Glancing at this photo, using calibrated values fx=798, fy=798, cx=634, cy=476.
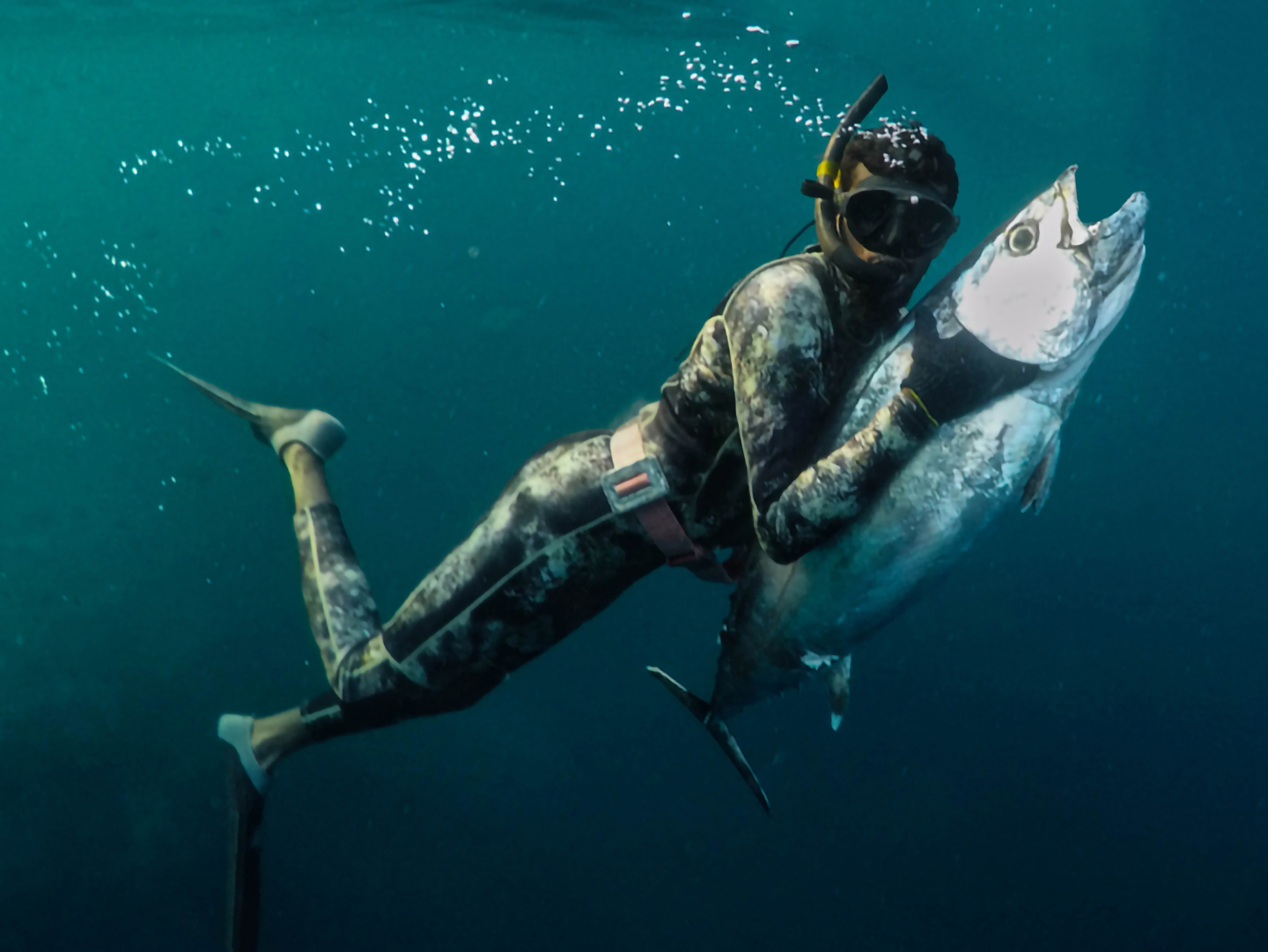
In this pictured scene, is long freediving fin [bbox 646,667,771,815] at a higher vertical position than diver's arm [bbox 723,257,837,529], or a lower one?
lower

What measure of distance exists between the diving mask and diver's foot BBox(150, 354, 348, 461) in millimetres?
2416

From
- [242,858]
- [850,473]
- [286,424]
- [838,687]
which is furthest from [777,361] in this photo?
[242,858]

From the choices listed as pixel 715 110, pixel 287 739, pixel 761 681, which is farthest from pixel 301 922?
pixel 715 110

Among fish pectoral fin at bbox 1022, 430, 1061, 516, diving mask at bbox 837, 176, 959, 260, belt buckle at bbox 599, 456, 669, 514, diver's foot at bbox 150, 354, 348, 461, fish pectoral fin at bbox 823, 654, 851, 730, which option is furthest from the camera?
diver's foot at bbox 150, 354, 348, 461

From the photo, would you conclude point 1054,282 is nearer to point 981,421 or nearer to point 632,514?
point 981,421

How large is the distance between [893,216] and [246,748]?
2908 millimetres

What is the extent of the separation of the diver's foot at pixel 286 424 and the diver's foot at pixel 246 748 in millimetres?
1108

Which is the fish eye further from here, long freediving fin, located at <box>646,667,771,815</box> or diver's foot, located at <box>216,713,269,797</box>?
diver's foot, located at <box>216,713,269,797</box>

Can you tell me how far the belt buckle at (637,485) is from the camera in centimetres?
228

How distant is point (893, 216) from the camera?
1.89 meters

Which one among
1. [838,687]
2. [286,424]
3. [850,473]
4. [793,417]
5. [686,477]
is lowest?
[838,687]

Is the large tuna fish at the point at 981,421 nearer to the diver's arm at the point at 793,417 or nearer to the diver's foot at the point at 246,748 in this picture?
the diver's arm at the point at 793,417

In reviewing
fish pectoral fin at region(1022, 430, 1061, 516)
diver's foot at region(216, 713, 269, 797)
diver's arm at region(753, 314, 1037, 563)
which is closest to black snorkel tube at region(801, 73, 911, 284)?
diver's arm at region(753, 314, 1037, 563)

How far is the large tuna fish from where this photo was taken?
1.97 meters
